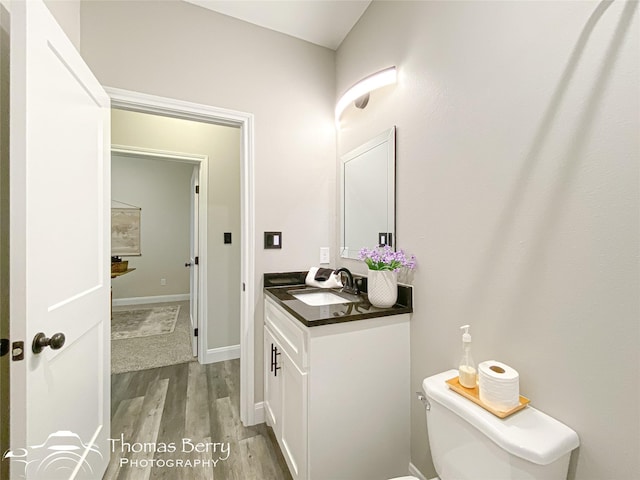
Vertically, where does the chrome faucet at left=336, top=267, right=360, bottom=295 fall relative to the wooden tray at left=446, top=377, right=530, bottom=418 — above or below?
above

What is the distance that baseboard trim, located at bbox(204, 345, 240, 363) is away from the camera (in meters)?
2.66

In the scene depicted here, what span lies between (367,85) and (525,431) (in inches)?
64.3

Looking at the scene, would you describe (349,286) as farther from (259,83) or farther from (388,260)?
(259,83)

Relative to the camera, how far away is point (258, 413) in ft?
5.91

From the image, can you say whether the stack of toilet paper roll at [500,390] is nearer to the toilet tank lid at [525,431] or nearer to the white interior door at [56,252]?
the toilet tank lid at [525,431]

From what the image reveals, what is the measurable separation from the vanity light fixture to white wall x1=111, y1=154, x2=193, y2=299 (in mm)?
3979

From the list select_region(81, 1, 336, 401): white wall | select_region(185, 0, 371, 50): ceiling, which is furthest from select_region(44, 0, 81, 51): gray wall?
select_region(185, 0, 371, 50): ceiling

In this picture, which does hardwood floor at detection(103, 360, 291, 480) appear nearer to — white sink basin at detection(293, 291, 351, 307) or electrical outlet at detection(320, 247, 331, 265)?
white sink basin at detection(293, 291, 351, 307)

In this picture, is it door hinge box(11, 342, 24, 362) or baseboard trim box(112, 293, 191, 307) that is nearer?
door hinge box(11, 342, 24, 362)

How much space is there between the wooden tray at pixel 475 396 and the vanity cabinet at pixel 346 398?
37cm

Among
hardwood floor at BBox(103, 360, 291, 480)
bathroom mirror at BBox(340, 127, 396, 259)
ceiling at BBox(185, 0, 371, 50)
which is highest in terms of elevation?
ceiling at BBox(185, 0, 371, 50)

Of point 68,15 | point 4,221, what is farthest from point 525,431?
point 68,15

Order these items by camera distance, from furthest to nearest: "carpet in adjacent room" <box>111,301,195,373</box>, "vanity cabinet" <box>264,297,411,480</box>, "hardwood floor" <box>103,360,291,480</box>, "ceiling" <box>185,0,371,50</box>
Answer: "carpet in adjacent room" <box>111,301,195,373</box> → "ceiling" <box>185,0,371,50</box> → "hardwood floor" <box>103,360,291,480</box> → "vanity cabinet" <box>264,297,411,480</box>

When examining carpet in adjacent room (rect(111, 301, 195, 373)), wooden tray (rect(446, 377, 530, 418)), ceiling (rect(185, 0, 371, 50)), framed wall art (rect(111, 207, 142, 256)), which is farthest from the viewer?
framed wall art (rect(111, 207, 142, 256))
